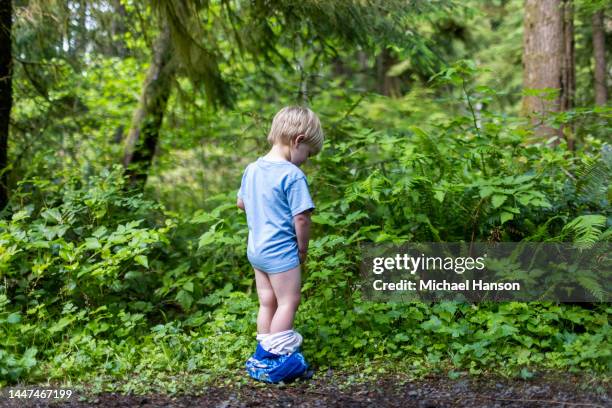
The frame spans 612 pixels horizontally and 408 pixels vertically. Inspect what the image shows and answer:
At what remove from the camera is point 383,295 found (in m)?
4.79

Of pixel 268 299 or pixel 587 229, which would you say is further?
pixel 587 229

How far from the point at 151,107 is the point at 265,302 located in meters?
5.36

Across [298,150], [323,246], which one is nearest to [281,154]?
[298,150]

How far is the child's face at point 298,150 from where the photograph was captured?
3.84 meters

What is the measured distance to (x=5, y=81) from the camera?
6051mm

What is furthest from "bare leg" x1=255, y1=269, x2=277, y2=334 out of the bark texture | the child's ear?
the bark texture

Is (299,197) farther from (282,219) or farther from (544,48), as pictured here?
(544,48)

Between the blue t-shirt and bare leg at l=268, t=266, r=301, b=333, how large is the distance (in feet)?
0.16

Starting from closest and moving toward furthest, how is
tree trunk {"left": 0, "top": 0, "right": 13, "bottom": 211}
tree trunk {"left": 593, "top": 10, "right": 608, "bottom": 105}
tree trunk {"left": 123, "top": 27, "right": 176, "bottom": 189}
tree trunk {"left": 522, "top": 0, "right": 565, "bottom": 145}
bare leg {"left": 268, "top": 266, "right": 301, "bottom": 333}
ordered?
1. bare leg {"left": 268, "top": 266, "right": 301, "bottom": 333}
2. tree trunk {"left": 0, "top": 0, "right": 13, "bottom": 211}
3. tree trunk {"left": 522, "top": 0, "right": 565, "bottom": 145}
4. tree trunk {"left": 123, "top": 27, "right": 176, "bottom": 189}
5. tree trunk {"left": 593, "top": 10, "right": 608, "bottom": 105}

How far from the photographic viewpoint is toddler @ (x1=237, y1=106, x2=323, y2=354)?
3.75 meters

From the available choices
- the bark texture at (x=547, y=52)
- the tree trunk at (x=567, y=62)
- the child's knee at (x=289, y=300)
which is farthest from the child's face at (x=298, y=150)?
the tree trunk at (x=567, y=62)

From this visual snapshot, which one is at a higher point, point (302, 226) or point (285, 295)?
point (302, 226)

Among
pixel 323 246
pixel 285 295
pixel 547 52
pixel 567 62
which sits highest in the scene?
pixel 547 52

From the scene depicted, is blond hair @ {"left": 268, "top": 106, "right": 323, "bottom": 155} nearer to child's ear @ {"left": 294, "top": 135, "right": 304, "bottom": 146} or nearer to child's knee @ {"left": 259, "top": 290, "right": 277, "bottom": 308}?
child's ear @ {"left": 294, "top": 135, "right": 304, "bottom": 146}
